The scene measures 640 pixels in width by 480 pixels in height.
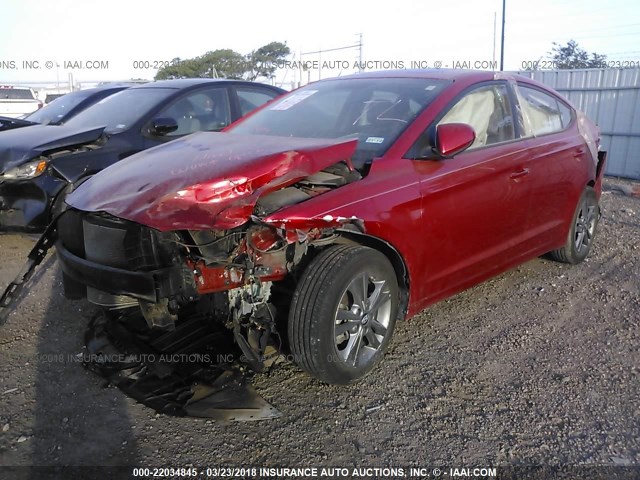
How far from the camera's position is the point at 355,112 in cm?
370

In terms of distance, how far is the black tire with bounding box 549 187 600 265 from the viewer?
4.90 metres

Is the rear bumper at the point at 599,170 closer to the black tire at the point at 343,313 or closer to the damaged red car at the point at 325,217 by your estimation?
the damaged red car at the point at 325,217

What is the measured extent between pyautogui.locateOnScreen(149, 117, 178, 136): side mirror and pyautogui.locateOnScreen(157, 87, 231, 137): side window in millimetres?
177

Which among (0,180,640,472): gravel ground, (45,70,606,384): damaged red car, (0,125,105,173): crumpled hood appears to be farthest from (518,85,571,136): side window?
(0,125,105,173): crumpled hood

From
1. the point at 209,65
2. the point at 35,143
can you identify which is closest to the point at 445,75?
the point at 35,143

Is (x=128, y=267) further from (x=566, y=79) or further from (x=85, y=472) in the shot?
(x=566, y=79)

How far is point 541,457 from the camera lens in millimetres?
2500

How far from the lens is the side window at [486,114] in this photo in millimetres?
3699

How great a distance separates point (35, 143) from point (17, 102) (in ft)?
48.9

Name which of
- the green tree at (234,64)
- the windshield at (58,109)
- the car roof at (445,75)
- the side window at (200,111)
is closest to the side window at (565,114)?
the car roof at (445,75)

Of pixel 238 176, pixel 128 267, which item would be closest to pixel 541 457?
pixel 238 176

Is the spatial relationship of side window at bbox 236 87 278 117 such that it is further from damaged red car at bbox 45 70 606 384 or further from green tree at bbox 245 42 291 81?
green tree at bbox 245 42 291 81

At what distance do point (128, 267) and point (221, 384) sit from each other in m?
0.82

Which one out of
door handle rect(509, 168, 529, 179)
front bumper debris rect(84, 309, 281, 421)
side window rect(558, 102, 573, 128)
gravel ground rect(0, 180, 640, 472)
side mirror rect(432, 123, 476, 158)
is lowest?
gravel ground rect(0, 180, 640, 472)
